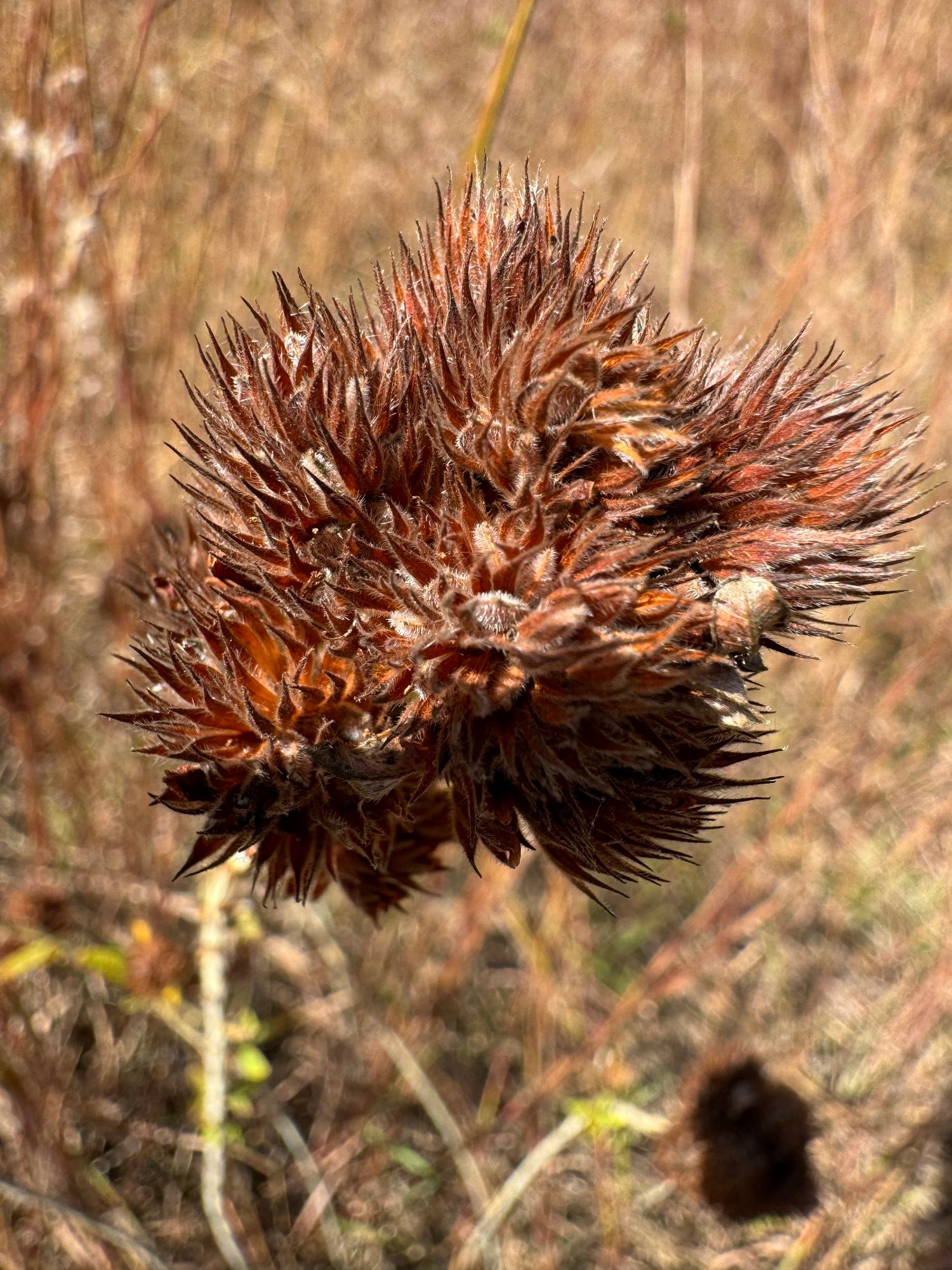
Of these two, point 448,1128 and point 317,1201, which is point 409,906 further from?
point 317,1201

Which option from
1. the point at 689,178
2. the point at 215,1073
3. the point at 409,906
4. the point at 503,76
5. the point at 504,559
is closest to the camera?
the point at 504,559

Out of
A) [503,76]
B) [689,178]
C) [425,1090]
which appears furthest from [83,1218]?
[689,178]

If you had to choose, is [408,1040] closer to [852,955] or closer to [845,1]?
[852,955]

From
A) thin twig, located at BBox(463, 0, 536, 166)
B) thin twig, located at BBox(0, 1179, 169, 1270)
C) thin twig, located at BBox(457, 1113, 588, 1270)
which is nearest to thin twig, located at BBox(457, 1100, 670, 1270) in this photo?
thin twig, located at BBox(457, 1113, 588, 1270)

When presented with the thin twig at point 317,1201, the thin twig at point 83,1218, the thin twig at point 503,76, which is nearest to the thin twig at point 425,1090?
the thin twig at point 317,1201

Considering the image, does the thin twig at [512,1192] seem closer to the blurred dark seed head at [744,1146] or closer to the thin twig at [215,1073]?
the blurred dark seed head at [744,1146]

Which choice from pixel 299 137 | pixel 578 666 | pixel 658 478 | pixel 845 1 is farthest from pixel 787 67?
pixel 578 666

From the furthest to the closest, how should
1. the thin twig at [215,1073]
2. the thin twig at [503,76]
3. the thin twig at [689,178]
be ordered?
the thin twig at [689,178], the thin twig at [215,1073], the thin twig at [503,76]
